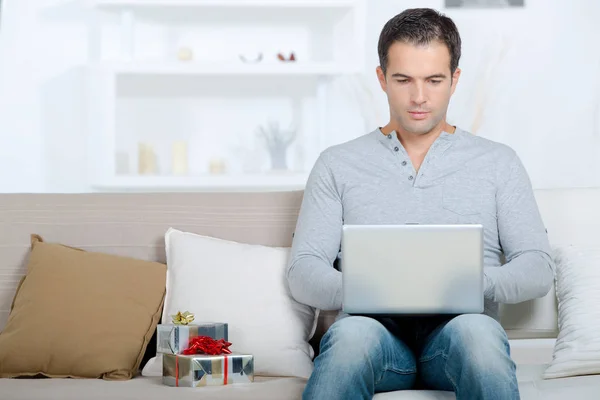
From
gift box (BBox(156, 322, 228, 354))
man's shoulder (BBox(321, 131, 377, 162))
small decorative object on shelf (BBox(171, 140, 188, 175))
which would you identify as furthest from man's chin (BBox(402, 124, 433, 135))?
small decorative object on shelf (BBox(171, 140, 188, 175))

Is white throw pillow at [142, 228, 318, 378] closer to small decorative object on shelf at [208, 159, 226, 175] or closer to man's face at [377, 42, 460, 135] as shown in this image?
man's face at [377, 42, 460, 135]

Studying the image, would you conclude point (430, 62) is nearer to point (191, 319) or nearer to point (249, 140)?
point (191, 319)

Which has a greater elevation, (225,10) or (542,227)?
(225,10)

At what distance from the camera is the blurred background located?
4.27 meters

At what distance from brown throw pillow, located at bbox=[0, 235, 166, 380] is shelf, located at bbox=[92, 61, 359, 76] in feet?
6.66

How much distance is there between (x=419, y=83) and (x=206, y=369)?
0.75m

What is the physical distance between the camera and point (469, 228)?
157 centimetres

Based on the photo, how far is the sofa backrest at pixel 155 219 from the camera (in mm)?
2201

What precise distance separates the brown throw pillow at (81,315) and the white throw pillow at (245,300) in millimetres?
56

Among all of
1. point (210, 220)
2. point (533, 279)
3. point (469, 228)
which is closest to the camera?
point (469, 228)

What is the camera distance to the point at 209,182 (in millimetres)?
4094

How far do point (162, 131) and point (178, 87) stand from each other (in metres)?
0.22

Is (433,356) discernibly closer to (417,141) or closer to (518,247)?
(518,247)

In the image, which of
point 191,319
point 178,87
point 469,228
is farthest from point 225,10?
point 469,228
